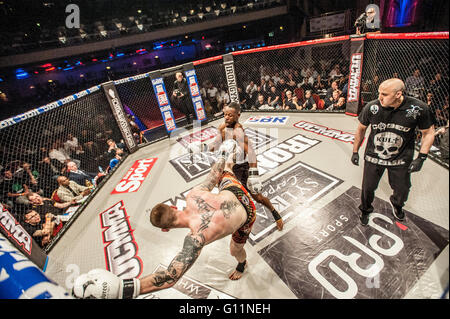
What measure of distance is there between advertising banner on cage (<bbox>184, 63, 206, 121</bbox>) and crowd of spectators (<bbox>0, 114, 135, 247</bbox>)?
2530 mm

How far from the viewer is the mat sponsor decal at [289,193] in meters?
3.05

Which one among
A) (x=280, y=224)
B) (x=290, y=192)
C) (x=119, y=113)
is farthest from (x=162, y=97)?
(x=280, y=224)

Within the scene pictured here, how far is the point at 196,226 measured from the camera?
1.62 meters

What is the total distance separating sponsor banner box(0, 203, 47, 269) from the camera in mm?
2584

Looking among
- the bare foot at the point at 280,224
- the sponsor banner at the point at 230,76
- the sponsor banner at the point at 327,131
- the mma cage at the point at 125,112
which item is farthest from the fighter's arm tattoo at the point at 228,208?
the sponsor banner at the point at 230,76

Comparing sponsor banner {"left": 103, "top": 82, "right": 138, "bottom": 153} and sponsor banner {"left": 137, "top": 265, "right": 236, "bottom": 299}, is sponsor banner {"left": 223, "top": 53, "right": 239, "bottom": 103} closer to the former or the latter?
sponsor banner {"left": 103, "top": 82, "right": 138, "bottom": 153}

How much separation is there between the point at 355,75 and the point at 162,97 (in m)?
5.24

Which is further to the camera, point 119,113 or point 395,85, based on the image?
point 119,113

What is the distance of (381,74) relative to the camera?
534 centimetres

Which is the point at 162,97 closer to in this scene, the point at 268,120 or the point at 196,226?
the point at 268,120

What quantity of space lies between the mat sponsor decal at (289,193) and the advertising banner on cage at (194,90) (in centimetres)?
362
